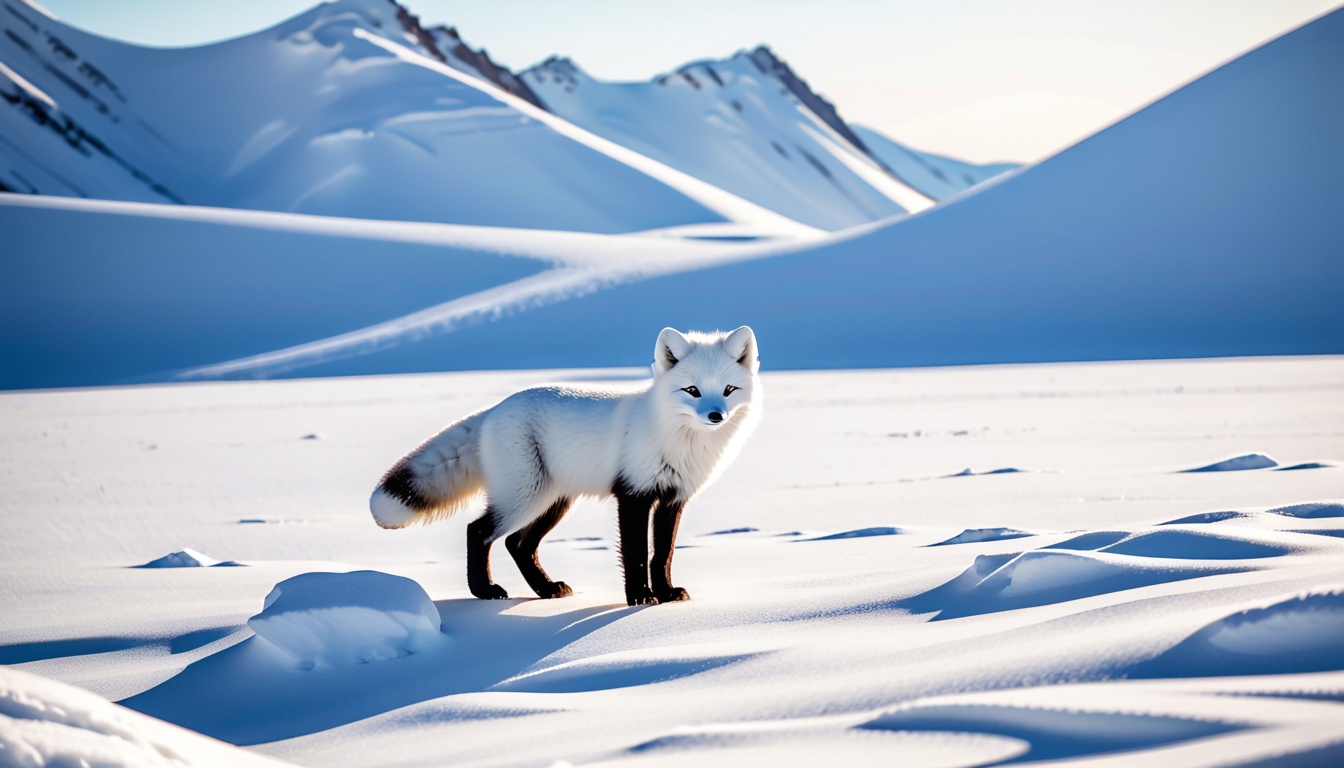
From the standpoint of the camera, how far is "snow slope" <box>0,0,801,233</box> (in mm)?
52969

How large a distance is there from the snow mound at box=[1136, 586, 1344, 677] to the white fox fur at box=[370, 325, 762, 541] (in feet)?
6.06

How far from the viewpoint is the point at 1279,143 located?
89.8ft

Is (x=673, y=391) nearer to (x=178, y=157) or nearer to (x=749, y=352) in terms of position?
(x=749, y=352)

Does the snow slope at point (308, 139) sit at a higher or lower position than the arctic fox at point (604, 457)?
higher

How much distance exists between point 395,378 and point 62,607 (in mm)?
17500

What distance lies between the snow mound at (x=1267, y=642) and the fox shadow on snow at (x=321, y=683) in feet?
3.84

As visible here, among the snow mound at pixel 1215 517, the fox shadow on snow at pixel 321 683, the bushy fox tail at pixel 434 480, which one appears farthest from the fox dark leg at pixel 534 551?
the snow mound at pixel 1215 517

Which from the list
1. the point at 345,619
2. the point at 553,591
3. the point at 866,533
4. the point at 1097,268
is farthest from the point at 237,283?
the point at 345,619

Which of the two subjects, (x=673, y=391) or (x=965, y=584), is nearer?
(x=965, y=584)

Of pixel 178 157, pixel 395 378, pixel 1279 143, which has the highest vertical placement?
pixel 178 157

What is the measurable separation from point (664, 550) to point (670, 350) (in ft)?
2.27

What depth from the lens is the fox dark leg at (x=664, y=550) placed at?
389cm

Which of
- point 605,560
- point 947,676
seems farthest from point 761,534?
point 947,676

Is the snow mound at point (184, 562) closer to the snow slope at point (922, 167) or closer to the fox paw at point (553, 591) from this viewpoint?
the fox paw at point (553, 591)
